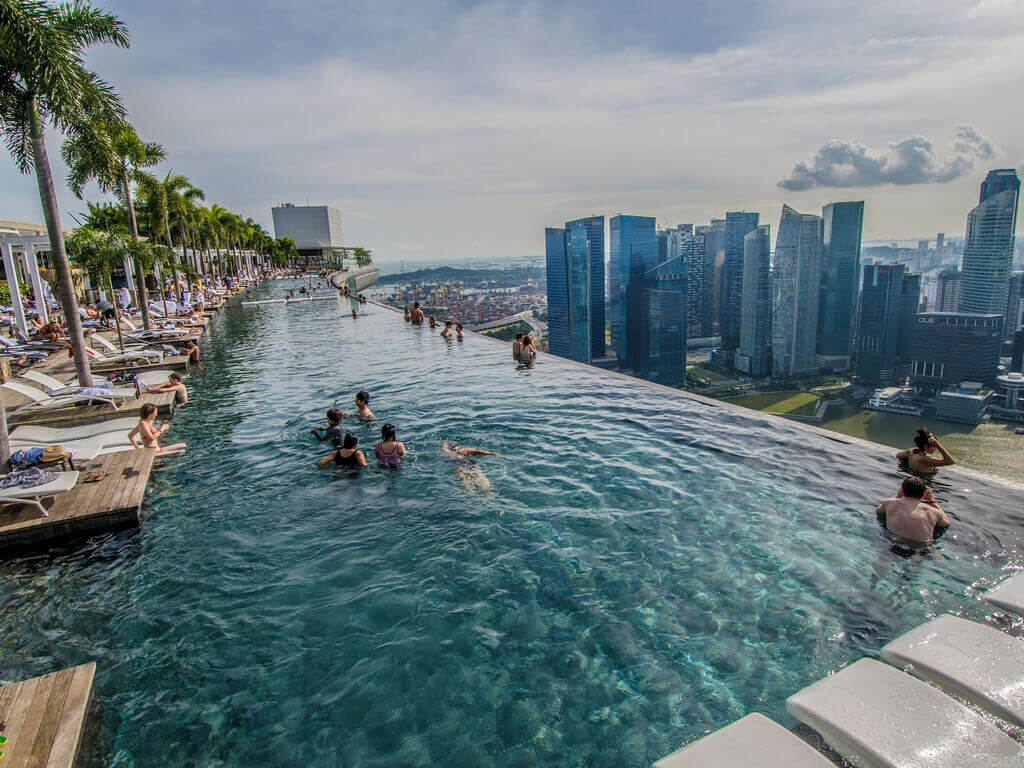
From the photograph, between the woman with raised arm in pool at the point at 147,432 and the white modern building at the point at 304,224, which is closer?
the woman with raised arm in pool at the point at 147,432

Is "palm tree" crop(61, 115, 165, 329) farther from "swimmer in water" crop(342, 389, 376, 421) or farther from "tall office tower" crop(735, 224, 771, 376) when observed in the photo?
"tall office tower" crop(735, 224, 771, 376)

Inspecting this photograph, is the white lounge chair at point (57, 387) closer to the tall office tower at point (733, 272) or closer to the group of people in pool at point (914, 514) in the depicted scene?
the group of people in pool at point (914, 514)

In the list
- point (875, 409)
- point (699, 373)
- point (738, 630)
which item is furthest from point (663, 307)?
point (738, 630)

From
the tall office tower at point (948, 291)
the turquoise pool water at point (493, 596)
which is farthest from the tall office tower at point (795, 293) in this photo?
the turquoise pool water at point (493, 596)

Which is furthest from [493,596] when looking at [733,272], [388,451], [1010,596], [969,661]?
[733,272]

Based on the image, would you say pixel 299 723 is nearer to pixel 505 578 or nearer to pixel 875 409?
pixel 505 578
